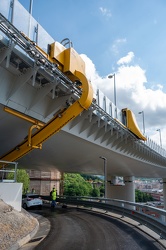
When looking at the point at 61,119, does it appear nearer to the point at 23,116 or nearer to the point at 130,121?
the point at 23,116

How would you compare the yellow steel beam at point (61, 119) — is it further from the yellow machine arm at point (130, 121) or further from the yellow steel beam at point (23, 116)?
the yellow machine arm at point (130, 121)

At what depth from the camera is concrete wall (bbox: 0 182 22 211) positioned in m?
10.8

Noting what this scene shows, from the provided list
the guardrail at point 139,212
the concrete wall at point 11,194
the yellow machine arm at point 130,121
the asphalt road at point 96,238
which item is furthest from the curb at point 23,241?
the yellow machine arm at point 130,121

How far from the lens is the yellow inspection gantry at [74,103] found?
10984 mm

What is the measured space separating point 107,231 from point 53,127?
577 cm

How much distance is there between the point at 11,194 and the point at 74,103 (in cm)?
551

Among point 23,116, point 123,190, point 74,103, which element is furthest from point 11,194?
point 123,190

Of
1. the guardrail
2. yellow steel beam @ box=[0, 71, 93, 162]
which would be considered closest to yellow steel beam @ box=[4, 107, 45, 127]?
yellow steel beam @ box=[0, 71, 93, 162]

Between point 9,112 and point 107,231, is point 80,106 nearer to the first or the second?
point 9,112

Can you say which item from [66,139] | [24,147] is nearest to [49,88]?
[24,147]

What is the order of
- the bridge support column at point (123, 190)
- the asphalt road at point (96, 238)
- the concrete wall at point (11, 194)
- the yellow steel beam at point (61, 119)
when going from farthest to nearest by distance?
1. the bridge support column at point (123, 190)
2. the yellow steel beam at point (61, 119)
3. the concrete wall at point (11, 194)
4. the asphalt road at point (96, 238)

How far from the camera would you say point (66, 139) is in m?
16.8

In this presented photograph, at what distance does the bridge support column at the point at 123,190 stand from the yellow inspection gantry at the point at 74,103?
28734mm

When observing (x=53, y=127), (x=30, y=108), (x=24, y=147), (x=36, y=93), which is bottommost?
(x=24, y=147)
